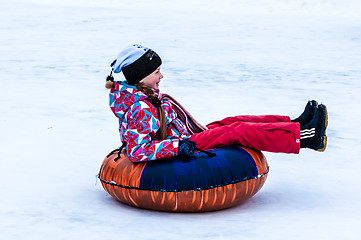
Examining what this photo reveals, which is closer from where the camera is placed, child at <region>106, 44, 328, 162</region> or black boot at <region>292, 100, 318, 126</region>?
child at <region>106, 44, 328, 162</region>

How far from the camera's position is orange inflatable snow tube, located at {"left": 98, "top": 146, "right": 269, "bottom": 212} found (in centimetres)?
388

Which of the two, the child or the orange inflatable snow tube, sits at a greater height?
the child

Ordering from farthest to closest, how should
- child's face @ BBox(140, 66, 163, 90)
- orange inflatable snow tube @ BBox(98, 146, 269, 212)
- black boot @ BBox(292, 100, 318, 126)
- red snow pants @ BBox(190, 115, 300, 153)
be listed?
black boot @ BBox(292, 100, 318, 126) → child's face @ BBox(140, 66, 163, 90) → red snow pants @ BBox(190, 115, 300, 153) → orange inflatable snow tube @ BBox(98, 146, 269, 212)

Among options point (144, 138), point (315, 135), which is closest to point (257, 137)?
point (315, 135)

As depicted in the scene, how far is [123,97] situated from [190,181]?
0.67 meters

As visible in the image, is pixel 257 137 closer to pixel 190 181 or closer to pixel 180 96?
pixel 190 181

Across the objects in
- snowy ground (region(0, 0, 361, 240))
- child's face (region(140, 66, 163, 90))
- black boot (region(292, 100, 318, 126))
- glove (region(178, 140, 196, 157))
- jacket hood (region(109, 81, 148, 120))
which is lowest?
snowy ground (region(0, 0, 361, 240))

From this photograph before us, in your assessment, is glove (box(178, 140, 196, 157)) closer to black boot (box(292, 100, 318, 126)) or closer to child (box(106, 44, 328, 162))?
child (box(106, 44, 328, 162))

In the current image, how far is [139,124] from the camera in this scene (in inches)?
157

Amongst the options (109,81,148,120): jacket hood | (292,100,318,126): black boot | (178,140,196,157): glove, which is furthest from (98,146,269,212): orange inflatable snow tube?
(292,100,318,126): black boot

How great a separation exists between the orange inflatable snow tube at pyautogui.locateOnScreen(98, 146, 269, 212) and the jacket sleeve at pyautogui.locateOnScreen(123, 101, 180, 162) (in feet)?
0.22

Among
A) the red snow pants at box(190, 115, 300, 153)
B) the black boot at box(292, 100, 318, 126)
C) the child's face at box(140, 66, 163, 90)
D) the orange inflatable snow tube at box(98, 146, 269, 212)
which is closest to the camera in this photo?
the orange inflatable snow tube at box(98, 146, 269, 212)

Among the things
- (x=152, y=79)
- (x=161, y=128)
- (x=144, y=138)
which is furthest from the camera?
(x=152, y=79)

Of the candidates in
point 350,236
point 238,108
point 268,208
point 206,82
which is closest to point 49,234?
point 268,208
